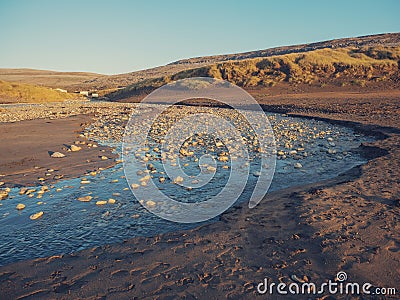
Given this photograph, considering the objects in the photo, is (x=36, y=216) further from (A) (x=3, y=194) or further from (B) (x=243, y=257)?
(B) (x=243, y=257)

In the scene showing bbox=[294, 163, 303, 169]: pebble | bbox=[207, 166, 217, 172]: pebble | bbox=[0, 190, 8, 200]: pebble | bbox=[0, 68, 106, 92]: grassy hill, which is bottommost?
bbox=[294, 163, 303, 169]: pebble

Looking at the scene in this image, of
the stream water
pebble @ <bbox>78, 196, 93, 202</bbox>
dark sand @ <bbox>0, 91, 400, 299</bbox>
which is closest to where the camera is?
dark sand @ <bbox>0, 91, 400, 299</bbox>

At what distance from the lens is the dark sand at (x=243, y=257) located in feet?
10.6

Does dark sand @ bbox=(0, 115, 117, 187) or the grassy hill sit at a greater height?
the grassy hill

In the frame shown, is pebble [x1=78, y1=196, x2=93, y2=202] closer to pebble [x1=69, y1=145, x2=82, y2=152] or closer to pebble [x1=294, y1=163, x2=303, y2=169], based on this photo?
pebble [x1=69, y1=145, x2=82, y2=152]

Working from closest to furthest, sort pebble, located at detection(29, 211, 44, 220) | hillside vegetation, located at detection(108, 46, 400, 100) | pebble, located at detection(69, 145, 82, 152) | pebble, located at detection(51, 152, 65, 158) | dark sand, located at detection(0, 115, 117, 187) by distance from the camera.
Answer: pebble, located at detection(29, 211, 44, 220) → dark sand, located at detection(0, 115, 117, 187) → pebble, located at detection(51, 152, 65, 158) → pebble, located at detection(69, 145, 82, 152) → hillside vegetation, located at detection(108, 46, 400, 100)

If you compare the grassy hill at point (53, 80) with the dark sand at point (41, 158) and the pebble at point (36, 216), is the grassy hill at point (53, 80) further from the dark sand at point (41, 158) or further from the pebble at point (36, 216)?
the pebble at point (36, 216)

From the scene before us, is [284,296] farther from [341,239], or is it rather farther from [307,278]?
[341,239]

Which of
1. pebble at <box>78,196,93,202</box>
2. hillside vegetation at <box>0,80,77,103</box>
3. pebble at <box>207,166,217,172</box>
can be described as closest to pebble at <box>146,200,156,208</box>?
pebble at <box>78,196,93,202</box>

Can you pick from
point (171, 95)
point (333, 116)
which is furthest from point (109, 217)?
point (171, 95)

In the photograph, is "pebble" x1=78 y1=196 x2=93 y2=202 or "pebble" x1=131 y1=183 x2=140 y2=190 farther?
"pebble" x1=131 y1=183 x2=140 y2=190

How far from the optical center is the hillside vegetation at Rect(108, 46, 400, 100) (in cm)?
3412

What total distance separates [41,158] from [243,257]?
781 centimetres

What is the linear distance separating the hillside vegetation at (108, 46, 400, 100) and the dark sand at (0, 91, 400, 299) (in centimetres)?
3025
